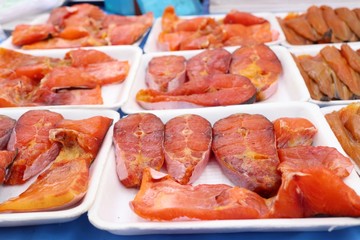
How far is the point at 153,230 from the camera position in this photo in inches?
39.8

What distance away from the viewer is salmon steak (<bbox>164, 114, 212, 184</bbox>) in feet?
4.06

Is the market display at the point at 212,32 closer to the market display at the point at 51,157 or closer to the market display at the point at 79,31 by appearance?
the market display at the point at 79,31

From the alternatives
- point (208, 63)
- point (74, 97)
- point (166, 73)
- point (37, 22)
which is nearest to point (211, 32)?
point (208, 63)

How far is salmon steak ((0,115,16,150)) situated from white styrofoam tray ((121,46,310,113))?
17.2 inches

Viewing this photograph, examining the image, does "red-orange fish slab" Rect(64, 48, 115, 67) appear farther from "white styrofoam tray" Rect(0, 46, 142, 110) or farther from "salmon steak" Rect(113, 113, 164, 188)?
"salmon steak" Rect(113, 113, 164, 188)

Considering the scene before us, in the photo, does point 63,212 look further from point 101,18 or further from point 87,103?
point 101,18

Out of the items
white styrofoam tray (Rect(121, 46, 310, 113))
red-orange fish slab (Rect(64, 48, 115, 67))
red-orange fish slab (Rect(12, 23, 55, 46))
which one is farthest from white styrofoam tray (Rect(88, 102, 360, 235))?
red-orange fish slab (Rect(12, 23, 55, 46))

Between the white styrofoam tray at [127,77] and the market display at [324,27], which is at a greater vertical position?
the market display at [324,27]

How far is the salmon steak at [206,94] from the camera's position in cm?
156

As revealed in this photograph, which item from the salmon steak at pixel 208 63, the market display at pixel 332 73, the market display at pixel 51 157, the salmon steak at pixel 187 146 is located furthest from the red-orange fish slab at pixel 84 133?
the market display at pixel 332 73

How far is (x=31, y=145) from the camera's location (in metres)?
1.35

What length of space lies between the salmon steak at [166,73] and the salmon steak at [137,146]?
0.33m

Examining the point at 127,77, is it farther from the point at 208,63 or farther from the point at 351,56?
the point at 351,56

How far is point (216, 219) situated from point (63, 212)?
0.43 meters
